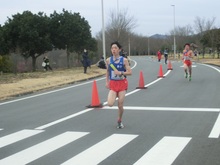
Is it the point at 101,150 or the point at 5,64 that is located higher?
the point at 5,64

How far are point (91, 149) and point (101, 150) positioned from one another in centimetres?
20

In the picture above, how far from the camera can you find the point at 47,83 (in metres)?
20.1

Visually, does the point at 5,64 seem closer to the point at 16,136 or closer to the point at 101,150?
the point at 16,136

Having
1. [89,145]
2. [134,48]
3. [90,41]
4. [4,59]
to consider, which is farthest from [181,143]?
[134,48]

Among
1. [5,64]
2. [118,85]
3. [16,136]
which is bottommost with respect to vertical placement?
[16,136]

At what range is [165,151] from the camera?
634cm

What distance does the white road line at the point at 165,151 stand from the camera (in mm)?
5781

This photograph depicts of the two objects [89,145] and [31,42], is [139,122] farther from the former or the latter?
[31,42]

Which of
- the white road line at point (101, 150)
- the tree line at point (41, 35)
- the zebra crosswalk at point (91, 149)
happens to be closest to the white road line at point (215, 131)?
the zebra crosswalk at point (91, 149)

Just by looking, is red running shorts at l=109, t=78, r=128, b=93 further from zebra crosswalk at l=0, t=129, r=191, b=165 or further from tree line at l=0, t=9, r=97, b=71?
tree line at l=0, t=9, r=97, b=71

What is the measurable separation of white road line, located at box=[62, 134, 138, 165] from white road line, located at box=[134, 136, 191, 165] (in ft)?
2.03

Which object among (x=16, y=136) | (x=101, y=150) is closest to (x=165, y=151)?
(x=101, y=150)

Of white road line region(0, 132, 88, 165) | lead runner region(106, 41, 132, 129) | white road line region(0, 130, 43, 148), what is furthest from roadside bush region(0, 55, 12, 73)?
white road line region(0, 132, 88, 165)

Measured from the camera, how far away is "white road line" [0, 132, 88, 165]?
598 cm
